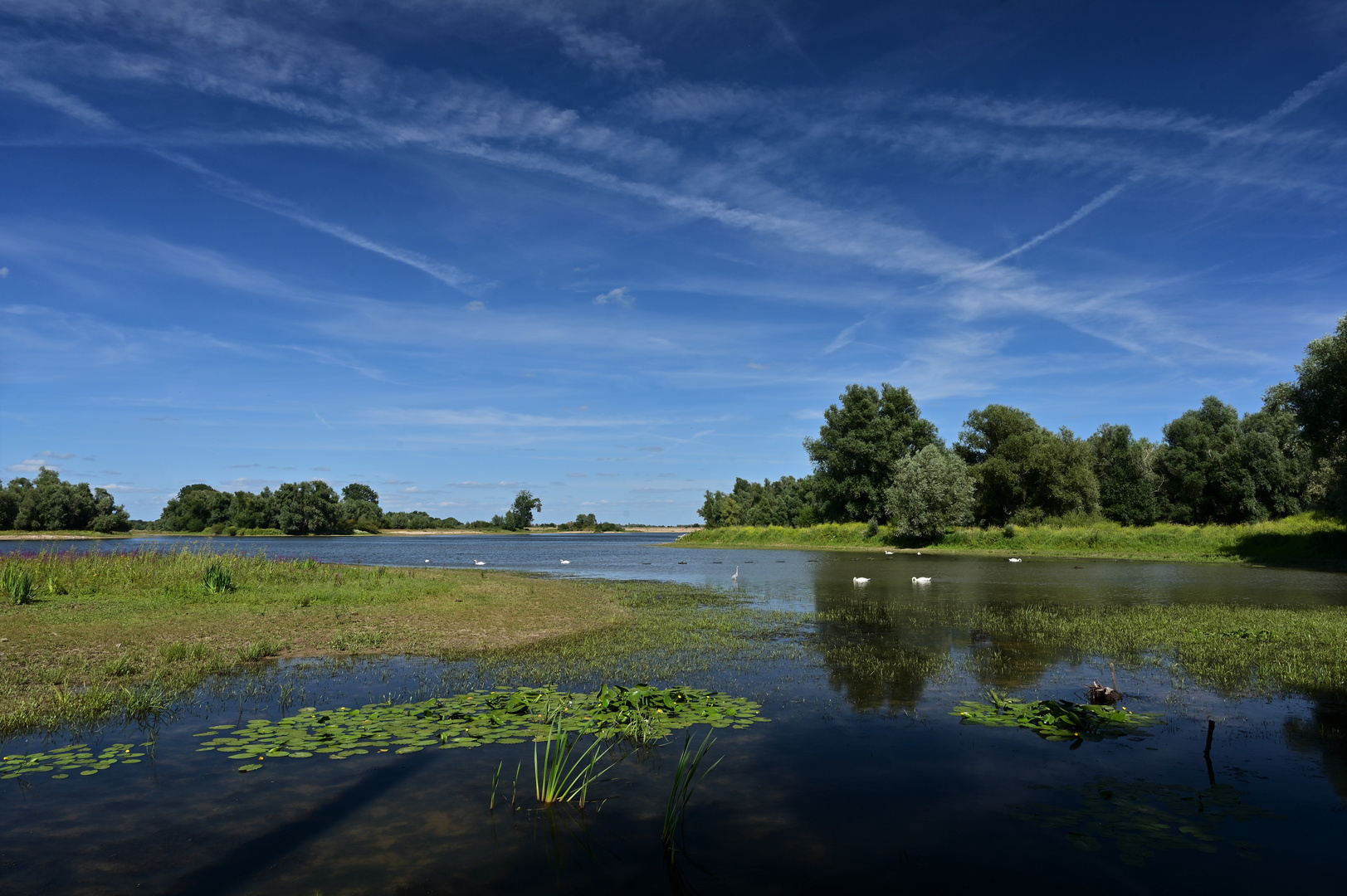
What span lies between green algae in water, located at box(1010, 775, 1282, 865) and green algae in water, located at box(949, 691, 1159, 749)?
5.69 feet

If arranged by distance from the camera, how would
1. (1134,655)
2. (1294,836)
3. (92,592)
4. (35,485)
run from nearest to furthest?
(1294,836), (1134,655), (92,592), (35,485)

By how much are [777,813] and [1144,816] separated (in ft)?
12.4

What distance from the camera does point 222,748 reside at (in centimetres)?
922

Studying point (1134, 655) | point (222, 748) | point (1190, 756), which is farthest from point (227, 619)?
point (1134, 655)

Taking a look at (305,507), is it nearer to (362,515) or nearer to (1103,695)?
(362,515)

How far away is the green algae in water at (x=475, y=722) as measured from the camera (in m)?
9.37

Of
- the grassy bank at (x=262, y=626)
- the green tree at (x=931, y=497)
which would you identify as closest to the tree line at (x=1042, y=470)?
the green tree at (x=931, y=497)

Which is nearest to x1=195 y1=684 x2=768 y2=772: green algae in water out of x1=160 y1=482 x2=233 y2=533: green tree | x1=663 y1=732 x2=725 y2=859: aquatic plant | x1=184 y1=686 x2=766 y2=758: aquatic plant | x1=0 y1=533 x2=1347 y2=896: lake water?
x1=184 y1=686 x2=766 y2=758: aquatic plant

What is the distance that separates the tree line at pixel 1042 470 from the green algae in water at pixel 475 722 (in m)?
58.9

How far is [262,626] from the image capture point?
1811cm

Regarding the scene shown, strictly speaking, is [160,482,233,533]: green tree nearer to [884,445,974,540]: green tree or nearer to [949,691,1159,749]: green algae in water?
[884,445,974,540]: green tree

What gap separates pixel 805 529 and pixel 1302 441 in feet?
166

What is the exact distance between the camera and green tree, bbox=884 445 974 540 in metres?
65.3

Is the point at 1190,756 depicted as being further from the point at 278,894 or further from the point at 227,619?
the point at 227,619
